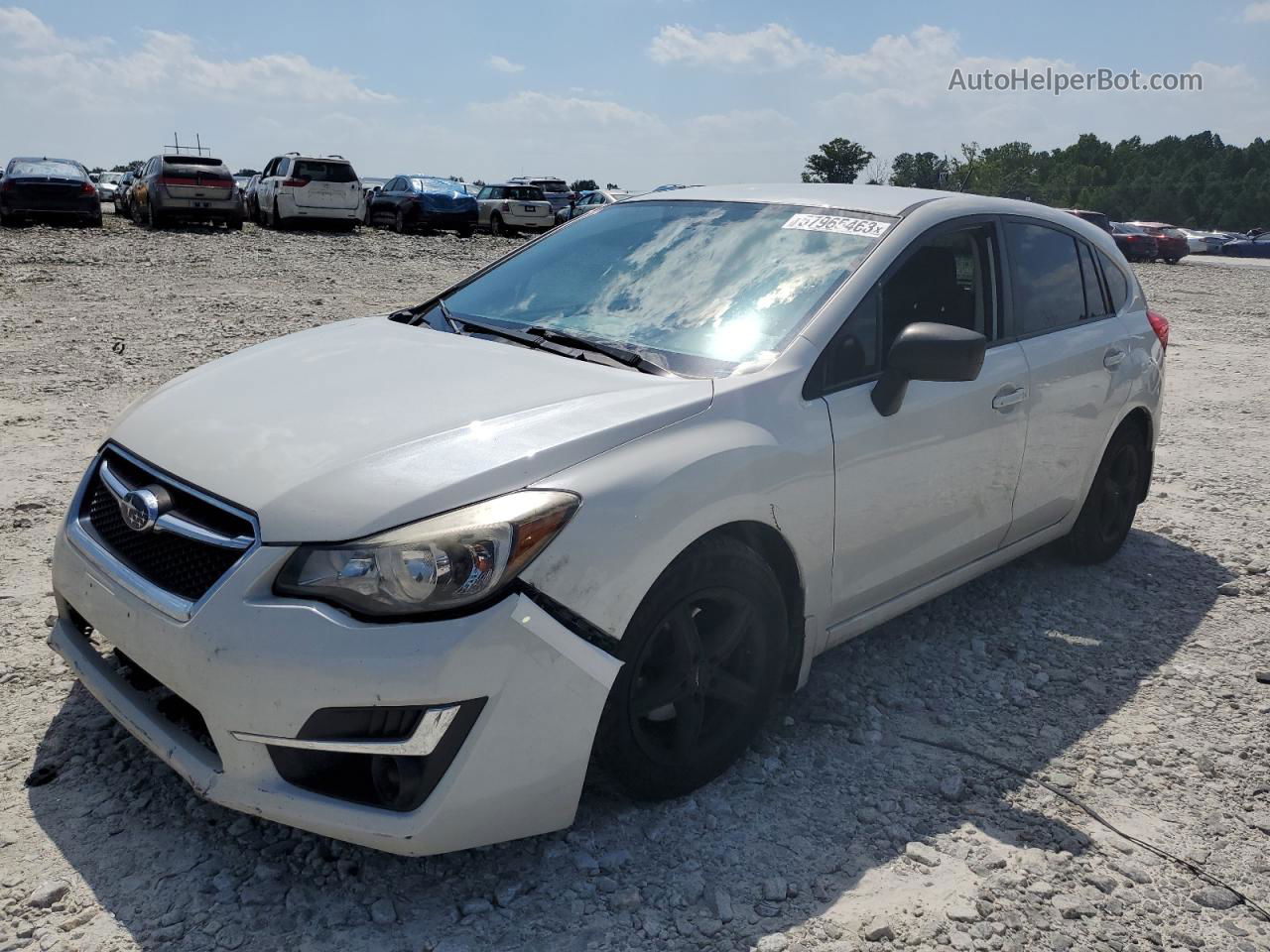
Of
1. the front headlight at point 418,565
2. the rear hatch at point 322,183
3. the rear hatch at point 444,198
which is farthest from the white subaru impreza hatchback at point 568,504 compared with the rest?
the rear hatch at point 444,198

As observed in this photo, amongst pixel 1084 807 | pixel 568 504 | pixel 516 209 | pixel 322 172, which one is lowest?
pixel 1084 807

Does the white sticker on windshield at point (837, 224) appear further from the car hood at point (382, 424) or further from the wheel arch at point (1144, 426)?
the wheel arch at point (1144, 426)

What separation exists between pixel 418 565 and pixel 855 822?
1439mm

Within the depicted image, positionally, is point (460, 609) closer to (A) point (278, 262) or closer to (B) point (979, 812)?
(B) point (979, 812)

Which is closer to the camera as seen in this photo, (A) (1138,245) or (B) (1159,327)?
(B) (1159,327)

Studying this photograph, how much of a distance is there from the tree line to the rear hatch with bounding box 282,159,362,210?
45.2 metres

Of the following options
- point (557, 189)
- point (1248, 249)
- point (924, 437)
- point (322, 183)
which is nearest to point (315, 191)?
point (322, 183)

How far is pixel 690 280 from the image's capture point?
3391 mm

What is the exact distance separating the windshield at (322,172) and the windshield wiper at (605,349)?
2096 cm

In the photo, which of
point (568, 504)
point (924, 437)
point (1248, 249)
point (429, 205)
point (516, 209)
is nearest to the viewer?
point (568, 504)

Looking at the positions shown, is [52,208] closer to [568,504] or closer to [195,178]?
[195,178]

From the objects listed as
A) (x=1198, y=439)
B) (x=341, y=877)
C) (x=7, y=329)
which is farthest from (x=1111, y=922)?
(x=7, y=329)

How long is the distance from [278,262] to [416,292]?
3.73 m

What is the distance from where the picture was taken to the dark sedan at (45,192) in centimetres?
1983
